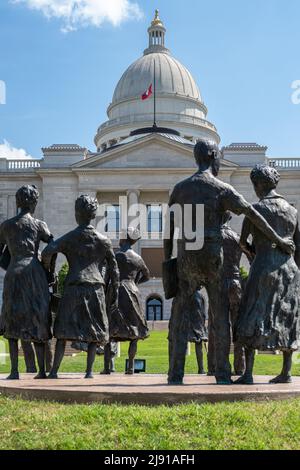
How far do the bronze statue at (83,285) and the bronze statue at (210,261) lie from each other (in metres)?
1.24

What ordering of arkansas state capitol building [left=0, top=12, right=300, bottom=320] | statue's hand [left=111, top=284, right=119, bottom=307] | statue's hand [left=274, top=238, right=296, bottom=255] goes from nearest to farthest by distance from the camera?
statue's hand [left=274, top=238, right=296, bottom=255], statue's hand [left=111, top=284, right=119, bottom=307], arkansas state capitol building [left=0, top=12, right=300, bottom=320]

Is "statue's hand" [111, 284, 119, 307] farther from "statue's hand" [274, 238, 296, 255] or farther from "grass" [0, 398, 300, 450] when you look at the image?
"grass" [0, 398, 300, 450]

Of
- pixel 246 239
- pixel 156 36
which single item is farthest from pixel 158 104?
pixel 246 239

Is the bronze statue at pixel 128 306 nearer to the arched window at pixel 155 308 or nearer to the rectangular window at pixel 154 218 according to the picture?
the arched window at pixel 155 308

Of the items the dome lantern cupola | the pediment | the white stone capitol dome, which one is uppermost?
the dome lantern cupola

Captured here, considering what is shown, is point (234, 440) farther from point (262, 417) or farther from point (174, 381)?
point (174, 381)

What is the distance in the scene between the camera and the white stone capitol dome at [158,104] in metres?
83.5

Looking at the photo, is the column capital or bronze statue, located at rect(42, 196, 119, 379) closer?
bronze statue, located at rect(42, 196, 119, 379)

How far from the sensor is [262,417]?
262 inches

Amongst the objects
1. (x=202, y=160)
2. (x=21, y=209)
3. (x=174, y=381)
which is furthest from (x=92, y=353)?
(x=202, y=160)

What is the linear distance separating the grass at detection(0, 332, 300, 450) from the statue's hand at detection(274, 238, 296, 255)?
6.99 feet

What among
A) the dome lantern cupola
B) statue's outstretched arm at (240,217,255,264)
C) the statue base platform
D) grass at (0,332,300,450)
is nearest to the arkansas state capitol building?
the dome lantern cupola

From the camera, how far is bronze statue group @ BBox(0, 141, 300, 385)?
27.9ft

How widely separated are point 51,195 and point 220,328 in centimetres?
5898
